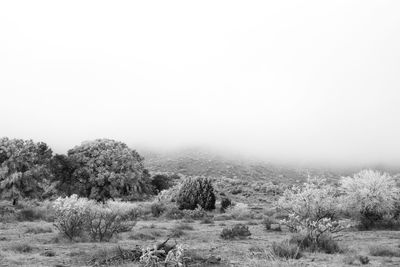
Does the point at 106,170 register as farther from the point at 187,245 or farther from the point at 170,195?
the point at 187,245

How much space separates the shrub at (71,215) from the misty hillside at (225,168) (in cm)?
5320

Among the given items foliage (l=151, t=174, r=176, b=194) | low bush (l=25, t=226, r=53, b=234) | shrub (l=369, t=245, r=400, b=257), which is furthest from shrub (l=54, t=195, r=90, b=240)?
foliage (l=151, t=174, r=176, b=194)

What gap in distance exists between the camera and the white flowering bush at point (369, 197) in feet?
71.9

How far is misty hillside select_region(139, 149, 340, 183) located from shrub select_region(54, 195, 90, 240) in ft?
175

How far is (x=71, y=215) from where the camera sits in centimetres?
1717

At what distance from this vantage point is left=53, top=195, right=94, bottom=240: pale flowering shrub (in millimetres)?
16953

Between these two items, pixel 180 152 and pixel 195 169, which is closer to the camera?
pixel 195 169

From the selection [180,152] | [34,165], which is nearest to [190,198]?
[34,165]

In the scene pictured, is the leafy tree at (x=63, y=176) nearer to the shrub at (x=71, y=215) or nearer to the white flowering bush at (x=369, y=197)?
the shrub at (x=71, y=215)

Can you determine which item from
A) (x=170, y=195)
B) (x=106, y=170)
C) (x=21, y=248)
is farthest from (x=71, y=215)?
(x=170, y=195)

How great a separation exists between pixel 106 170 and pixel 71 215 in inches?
748

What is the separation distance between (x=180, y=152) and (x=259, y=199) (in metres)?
49.2

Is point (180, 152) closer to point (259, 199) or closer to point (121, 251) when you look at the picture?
point (259, 199)

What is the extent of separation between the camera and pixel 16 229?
2070 centimetres
